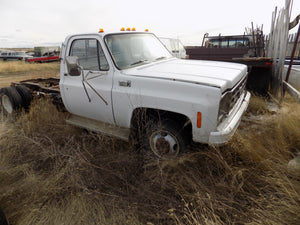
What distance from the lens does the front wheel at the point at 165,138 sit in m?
2.78

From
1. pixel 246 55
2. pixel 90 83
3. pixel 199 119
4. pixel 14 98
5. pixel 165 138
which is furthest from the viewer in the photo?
pixel 246 55

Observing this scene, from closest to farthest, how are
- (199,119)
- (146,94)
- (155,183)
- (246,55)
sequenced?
(199,119) < (155,183) < (146,94) < (246,55)

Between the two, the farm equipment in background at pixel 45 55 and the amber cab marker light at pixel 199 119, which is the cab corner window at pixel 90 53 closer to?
the amber cab marker light at pixel 199 119

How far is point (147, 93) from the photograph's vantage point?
108 inches

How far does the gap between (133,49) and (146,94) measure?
110cm

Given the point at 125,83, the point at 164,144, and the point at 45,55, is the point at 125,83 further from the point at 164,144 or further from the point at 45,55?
the point at 45,55

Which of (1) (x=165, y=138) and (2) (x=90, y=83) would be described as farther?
(2) (x=90, y=83)

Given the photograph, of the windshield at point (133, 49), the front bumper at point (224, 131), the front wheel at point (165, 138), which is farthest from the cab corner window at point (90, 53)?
the front bumper at point (224, 131)

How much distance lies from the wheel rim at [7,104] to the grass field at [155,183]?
1963 mm

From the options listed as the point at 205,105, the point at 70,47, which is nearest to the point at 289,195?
the point at 205,105

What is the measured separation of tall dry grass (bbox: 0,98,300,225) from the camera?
84.5 inches

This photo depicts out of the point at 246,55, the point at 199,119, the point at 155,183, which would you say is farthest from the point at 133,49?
the point at 246,55

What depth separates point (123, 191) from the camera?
8.41ft

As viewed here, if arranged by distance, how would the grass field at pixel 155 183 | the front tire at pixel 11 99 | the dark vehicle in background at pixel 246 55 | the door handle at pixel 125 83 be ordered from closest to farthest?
the grass field at pixel 155 183, the door handle at pixel 125 83, the front tire at pixel 11 99, the dark vehicle in background at pixel 246 55
